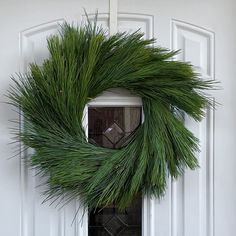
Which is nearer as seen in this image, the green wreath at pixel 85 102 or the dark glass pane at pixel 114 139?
the green wreath at pixel 85 102

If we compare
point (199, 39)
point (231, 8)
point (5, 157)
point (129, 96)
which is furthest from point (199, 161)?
point (5, 157)

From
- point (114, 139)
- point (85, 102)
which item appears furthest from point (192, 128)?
point (85, 102)

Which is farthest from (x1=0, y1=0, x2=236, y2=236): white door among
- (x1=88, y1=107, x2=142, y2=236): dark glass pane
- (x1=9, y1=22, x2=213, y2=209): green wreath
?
(x1=9, y1=22, x2=213, y2=209): green wreath

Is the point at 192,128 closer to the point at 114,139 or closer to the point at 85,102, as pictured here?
the point at 114,139

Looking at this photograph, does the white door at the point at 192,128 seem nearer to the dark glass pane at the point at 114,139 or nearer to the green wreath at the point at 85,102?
the dark glass pane at the point at 114,139

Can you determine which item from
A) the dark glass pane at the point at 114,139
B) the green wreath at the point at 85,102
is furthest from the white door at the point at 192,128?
the green wreath at the point at 85,102

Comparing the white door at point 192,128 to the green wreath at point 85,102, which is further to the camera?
the white door at point 192,128

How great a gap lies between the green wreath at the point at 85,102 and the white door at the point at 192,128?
16cm

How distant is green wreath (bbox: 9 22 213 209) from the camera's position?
4.22 ft

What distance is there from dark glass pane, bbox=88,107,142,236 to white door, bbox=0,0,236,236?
0.05 meters

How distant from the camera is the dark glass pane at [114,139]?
4.87 ft

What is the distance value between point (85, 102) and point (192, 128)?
0.42 metres

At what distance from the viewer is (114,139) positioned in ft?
4.89

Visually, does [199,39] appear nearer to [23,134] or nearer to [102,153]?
[102,153]
